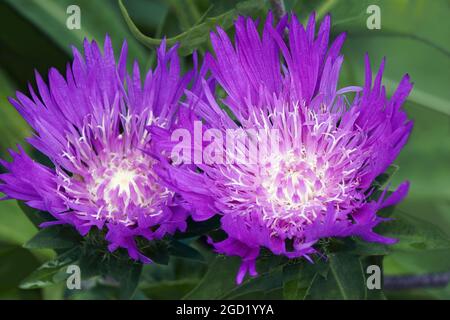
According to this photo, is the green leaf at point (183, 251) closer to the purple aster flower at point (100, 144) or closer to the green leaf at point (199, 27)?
the purple aster flower at point (100, 144)

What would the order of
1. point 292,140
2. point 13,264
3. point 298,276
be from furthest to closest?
point 13,264, point 292,140, point 298,276

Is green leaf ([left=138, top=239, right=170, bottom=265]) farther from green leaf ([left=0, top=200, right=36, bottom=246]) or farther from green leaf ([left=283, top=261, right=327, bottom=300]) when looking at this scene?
green leaf ([left=0, top=200, right=36, bottom=246])

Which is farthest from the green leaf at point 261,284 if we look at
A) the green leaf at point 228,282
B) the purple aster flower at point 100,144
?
the purple aster flower at point 100,144

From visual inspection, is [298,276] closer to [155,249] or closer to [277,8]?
[155,249]

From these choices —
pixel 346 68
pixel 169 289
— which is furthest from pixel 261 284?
pixel 346 68

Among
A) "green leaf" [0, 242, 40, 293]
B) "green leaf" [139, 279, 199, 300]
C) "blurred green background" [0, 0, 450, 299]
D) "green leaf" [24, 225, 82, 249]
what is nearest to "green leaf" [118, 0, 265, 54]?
"blurred green background" [0, 0, 450, 299]

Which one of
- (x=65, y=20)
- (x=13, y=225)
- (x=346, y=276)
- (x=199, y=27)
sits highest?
(x=65, y=20)
